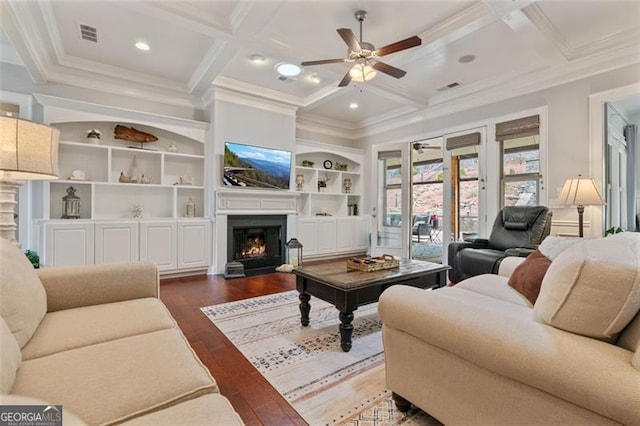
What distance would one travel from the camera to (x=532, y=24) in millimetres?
2994

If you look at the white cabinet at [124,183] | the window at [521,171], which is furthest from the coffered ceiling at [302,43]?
the white cabinet at [124,183]

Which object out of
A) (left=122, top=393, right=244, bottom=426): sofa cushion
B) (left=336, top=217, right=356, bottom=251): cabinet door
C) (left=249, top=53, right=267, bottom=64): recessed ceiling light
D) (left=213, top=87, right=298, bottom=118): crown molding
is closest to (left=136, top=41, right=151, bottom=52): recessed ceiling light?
(left=213, top=87, right=298, bottom=118): crown molding

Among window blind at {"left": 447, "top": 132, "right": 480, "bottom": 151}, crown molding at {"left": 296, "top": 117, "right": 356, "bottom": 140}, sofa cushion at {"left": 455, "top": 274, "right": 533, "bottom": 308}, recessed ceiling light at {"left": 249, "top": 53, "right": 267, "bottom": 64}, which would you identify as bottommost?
sofa cushion at {"left": 455, "top": 274, "right": 533, "bottom": 308}

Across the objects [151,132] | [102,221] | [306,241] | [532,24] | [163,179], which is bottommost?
[306,241]

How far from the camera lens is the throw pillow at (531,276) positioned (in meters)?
1.70

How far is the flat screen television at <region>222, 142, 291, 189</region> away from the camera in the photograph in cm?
463

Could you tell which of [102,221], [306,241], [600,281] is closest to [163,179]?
[102,221]

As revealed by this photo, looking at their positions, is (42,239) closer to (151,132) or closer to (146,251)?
(146,251)

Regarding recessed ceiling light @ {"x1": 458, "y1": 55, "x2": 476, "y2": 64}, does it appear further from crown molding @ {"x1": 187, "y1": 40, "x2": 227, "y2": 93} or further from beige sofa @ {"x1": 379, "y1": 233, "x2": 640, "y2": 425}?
beige sofa @ {"x1": 379, "y1": 233, "x2": 640, "y2": 425}

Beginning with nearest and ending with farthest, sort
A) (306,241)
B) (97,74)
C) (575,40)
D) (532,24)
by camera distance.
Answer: (532,24)
(575,40)
(97,74)
(306,241)

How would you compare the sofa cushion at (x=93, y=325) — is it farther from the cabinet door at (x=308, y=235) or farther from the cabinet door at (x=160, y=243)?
the cabinet door at (x=308, y=235)

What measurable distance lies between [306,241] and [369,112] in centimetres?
289

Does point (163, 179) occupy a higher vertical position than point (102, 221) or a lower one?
higher

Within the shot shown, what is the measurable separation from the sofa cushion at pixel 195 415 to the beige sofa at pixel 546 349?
839 mm
